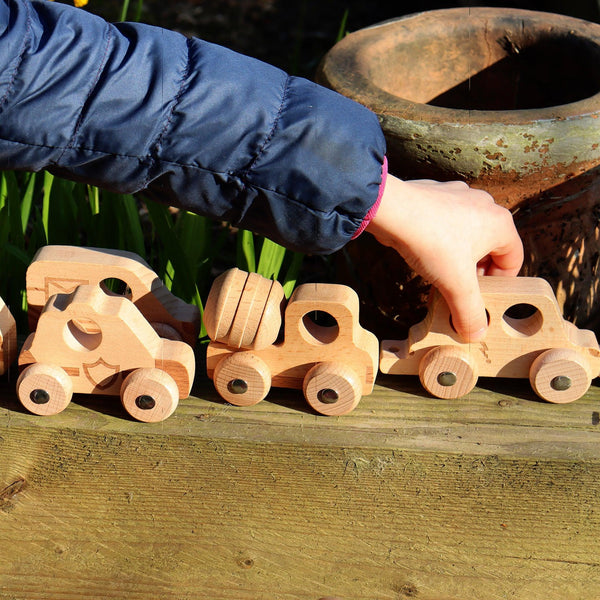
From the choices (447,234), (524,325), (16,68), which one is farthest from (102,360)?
(524,325)

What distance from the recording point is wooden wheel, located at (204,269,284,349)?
1016 millimetres

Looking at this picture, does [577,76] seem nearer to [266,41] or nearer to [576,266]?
[576,266]

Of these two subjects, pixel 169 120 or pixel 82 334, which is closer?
pixel 169 120

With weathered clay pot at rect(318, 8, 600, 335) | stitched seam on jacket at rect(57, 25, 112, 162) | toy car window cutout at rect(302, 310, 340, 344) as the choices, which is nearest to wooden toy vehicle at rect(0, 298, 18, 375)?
stitched seam on jacket at rect(57, 25, 112, 162)

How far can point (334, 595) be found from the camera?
0.98 m

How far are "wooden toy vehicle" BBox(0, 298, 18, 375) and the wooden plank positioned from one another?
0.22ft

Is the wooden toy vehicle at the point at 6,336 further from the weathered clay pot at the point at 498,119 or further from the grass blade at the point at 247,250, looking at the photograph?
the weathered clay pot at the point at 498,119

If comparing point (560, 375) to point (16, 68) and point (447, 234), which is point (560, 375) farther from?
point (16, 68)

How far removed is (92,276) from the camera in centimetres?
108

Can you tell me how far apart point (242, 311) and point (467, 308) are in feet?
1.00

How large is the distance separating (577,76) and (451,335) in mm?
736

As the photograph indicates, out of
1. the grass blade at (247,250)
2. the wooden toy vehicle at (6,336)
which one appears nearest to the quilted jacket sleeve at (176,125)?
the wooden toy vehicle at (6,336)

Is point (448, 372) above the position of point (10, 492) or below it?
above

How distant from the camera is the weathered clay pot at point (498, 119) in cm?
124
